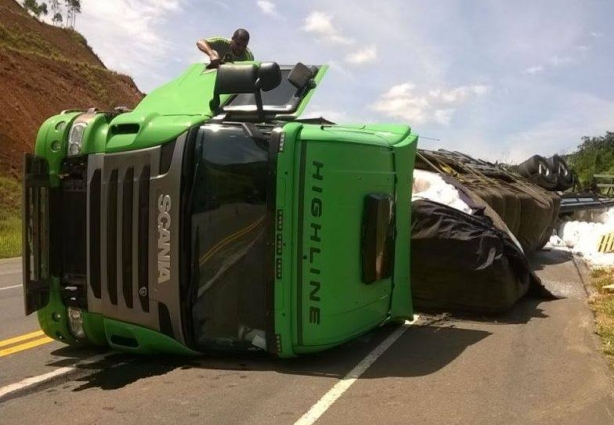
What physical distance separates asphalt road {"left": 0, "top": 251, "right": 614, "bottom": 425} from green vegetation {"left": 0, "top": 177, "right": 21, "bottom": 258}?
1237 centimetres

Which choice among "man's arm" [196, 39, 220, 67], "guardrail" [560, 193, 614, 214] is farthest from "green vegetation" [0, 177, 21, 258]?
"guardrail" [560, 193, 614, 214]

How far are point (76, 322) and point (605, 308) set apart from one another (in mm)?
5691

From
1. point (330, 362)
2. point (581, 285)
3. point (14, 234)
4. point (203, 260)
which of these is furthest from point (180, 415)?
point (14, 234)

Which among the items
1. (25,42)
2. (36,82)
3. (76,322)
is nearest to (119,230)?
(76,322)

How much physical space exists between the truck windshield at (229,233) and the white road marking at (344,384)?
0.67 meters

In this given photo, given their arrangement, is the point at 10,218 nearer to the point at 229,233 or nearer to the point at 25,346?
the point at 25,346

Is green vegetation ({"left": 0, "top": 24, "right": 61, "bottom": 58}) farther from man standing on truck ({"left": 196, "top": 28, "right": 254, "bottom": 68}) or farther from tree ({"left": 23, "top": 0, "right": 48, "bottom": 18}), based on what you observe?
man standing on truck ({"left": 196, "top": 28, "right": 254, "bottom": 68})

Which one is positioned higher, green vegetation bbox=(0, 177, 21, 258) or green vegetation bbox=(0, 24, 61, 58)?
green vegetation bbox=(0, 24, 61, 58)

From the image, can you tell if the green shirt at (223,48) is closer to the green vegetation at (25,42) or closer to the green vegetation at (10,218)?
the green vegetation at (10,218)

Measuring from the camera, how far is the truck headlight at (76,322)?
16.8ft

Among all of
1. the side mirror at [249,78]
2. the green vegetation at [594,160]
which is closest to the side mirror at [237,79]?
the side mirror at [249,78]

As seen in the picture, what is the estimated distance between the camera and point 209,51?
649 centimetres

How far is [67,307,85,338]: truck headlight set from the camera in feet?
16.8

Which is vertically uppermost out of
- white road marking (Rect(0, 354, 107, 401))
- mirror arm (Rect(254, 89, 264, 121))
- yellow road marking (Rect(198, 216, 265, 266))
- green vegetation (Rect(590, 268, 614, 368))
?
mirror arm (Rect(254, 89, 264, 121))
